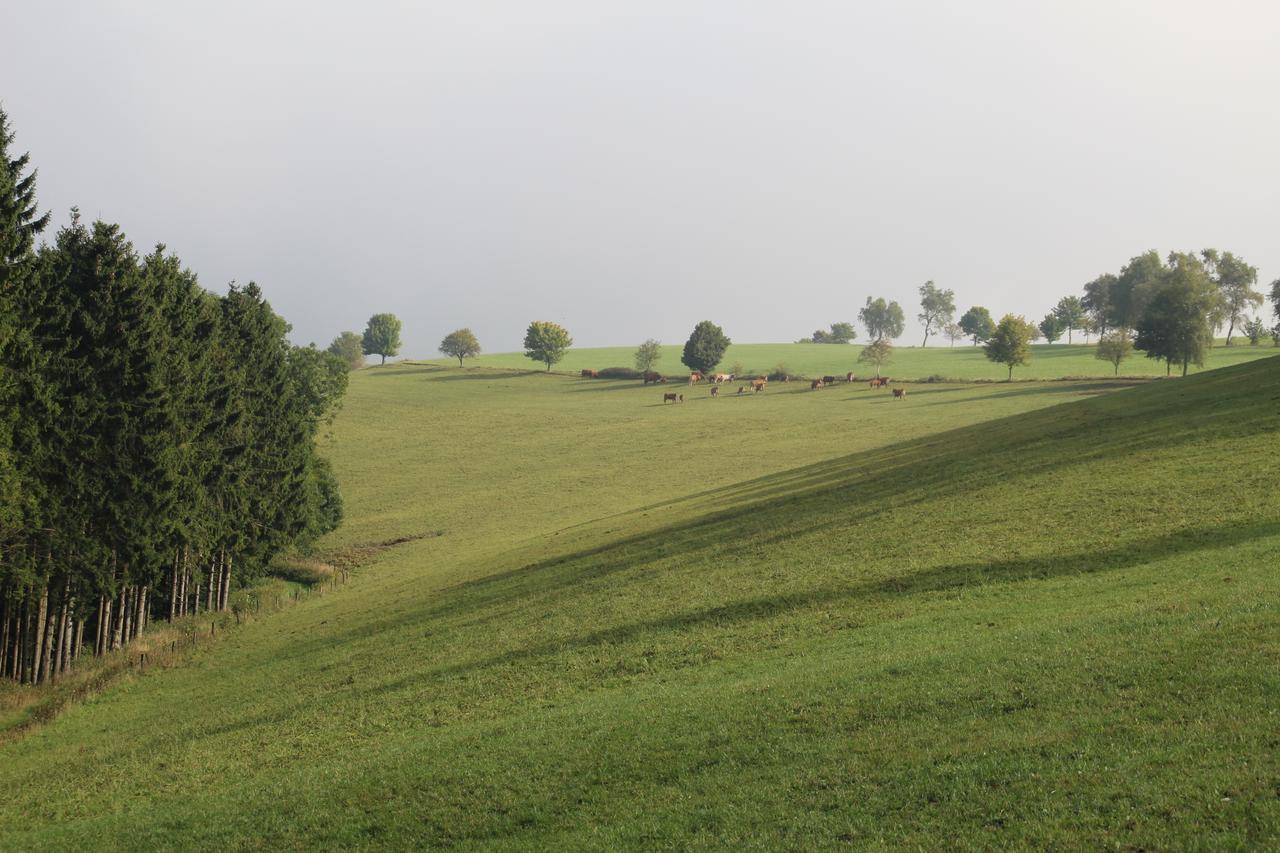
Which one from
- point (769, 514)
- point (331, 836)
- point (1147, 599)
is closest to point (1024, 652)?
point (1147, 599)

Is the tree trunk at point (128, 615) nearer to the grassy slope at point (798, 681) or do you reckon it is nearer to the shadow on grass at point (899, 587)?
the grassy slope at point (798, 681)

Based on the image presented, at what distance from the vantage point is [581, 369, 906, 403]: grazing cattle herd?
138250mm

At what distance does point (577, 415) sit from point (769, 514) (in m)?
79.9

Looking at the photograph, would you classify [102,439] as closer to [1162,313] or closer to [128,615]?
[128,615]

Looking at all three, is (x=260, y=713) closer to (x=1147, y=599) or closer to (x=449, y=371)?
(x=1147, y=599)

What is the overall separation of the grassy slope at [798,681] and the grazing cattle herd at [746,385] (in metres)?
77.3

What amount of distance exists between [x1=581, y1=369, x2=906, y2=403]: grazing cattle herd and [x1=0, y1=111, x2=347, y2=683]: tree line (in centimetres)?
8778

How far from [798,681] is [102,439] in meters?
37.4

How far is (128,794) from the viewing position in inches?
952

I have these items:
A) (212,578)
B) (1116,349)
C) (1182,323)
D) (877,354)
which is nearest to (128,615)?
(212,578)

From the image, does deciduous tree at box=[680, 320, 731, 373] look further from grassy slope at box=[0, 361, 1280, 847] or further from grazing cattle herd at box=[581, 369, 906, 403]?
grassy slope at box=[0, 361, 1280, 847]

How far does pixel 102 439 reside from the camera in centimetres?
4384

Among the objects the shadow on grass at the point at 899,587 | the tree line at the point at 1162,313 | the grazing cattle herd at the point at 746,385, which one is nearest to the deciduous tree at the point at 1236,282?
the tree line at the point at 1162,313

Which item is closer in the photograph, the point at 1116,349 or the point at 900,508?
the point at 900,508
